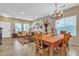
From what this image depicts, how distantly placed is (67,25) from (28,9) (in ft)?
3.26

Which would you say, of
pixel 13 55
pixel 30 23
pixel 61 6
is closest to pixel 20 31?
pixel 30 23

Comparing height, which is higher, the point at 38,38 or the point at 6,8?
the point at 6,8

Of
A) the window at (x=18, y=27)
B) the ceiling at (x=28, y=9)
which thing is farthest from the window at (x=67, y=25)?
the window at (x=18, y=27)

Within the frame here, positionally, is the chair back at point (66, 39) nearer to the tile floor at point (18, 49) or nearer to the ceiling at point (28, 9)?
the tile floor at point (18, 49)

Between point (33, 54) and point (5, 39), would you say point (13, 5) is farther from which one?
point (33, 54)

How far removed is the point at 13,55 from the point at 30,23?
858 mm

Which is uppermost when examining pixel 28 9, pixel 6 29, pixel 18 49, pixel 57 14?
pixel 28 9

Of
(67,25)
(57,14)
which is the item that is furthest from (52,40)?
(57,14)

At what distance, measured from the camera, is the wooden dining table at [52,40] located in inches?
104

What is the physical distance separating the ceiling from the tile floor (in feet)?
2.18

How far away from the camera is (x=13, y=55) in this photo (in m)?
2.61

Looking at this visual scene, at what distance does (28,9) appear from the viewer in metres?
2.64

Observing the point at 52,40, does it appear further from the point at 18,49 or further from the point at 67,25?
the point at 18,49

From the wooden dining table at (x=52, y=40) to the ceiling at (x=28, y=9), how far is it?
0.55 meters
